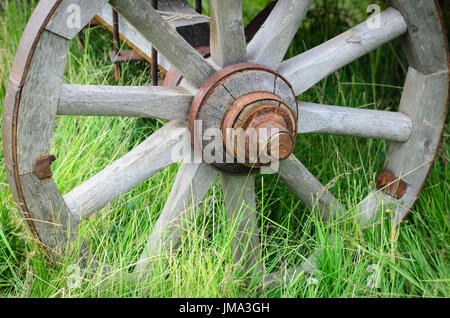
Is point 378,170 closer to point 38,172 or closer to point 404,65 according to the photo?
point 404,65

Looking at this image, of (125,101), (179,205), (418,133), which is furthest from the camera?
(418,133)

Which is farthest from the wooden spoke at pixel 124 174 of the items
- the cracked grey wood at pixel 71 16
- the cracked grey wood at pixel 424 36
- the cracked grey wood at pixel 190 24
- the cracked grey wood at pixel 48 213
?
the cracked grey wood at pixel 424 36

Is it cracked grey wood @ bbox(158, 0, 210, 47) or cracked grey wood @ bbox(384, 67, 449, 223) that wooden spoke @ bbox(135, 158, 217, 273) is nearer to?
cracked grey wood @ bbox(158, 0, 210, 47)

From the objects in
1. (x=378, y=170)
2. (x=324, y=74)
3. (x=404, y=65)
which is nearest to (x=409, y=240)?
(x=378, y=170)

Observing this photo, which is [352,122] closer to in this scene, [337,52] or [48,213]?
[337,52]

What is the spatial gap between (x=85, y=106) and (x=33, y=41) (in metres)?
0.24

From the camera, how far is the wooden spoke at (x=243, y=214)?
6.56 ft

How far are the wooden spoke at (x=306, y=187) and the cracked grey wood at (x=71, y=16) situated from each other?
83 centimetres

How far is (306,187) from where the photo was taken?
6.93ft

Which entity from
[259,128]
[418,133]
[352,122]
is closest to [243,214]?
[259,128]

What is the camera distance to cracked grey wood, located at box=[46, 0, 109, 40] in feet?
5.20

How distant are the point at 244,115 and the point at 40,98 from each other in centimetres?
61

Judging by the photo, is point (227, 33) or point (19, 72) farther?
point (227, 33)

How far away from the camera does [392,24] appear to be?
6.72ft
